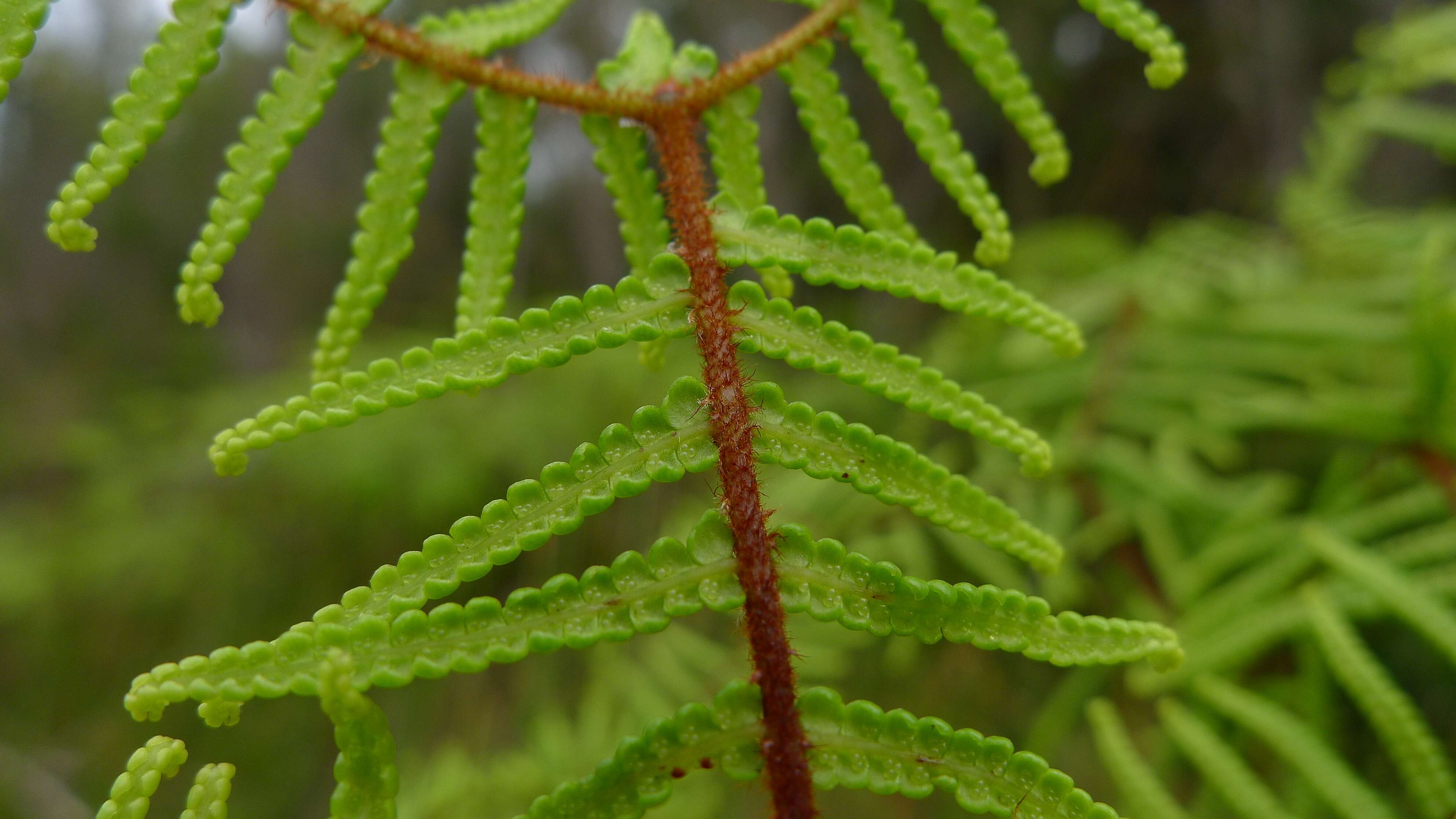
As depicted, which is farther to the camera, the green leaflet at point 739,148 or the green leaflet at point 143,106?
the green leaflet at point 739,148

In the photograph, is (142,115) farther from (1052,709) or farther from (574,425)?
(574,425)

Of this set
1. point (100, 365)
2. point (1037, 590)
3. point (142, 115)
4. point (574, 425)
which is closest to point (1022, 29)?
point (574, 425)

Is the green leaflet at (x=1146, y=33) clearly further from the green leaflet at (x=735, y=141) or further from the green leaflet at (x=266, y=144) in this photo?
the green leaflet at (x=266, y=144)

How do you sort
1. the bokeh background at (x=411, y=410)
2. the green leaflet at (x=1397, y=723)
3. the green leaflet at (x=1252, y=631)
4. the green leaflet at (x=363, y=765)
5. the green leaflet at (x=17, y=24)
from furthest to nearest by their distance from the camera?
the bokeh background at (x=411, y=410) → the green leaflet at (x=1252, y=631) → the green leaflet at (x=1397, y=723) → the green leaflet at (x=17, y=24) → the green leaflet at (x=363, y=765)

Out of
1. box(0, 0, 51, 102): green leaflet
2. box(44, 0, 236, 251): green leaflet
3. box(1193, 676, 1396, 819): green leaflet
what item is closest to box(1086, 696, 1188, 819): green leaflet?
box(1193, 676, 1396, 819): green leaflet

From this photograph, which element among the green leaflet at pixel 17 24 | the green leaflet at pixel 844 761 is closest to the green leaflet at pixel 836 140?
the green leaflet at pixel 844 761

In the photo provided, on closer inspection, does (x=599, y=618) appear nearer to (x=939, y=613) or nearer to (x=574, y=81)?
(x=939, y=613)

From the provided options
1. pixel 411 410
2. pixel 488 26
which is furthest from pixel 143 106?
pixel 411 410
